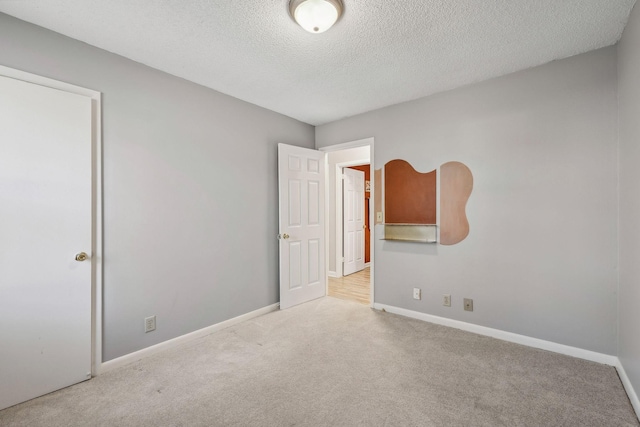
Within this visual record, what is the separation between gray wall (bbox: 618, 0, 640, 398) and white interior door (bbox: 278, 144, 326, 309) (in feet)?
9.76

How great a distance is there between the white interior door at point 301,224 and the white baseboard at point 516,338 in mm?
1134

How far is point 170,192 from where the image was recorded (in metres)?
2.63

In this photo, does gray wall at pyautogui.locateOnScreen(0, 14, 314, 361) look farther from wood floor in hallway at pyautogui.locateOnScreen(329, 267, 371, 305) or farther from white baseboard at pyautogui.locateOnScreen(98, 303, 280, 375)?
wood floor in hallway at pyautogui.locateOnScreen(329, 267, 371, 305)

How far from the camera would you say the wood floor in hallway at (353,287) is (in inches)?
163

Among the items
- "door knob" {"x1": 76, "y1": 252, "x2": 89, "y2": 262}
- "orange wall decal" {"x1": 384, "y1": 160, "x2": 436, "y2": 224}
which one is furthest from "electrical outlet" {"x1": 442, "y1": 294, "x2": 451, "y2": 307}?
"door knob" {"x1": 76, "y1": 252, "x2": 89, "y2": 262}

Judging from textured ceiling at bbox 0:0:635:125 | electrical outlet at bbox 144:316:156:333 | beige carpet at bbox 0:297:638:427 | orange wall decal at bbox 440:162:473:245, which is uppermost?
textured ceiling at bbox 0:0:635:125

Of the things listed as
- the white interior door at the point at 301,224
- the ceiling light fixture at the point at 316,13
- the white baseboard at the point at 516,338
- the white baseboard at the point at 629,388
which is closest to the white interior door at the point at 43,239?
the ceiling light fixture at the point at 316,13

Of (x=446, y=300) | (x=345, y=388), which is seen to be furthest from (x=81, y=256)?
(x=446, y=300)

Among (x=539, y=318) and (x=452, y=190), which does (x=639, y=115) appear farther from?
(x=539, y=318)

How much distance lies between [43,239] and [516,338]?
3.84 metres

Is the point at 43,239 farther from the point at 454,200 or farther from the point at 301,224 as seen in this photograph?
the point at 454,200

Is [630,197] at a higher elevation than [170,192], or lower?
lower

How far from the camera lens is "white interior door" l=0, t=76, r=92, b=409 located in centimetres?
182

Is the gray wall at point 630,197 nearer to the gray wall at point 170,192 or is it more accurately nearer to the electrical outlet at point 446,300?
the electrical outlet at point 446,300
